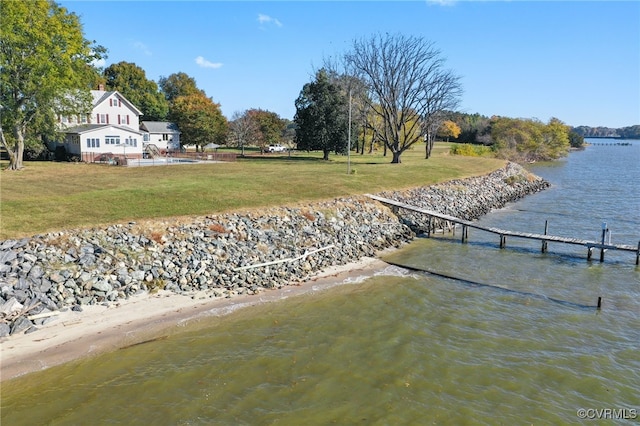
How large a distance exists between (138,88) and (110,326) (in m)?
90.7

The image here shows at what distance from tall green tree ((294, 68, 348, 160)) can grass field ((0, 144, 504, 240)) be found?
36.0 ft

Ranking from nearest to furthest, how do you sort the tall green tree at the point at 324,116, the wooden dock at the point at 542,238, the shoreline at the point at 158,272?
the shoreline at the point at 158,272 → the wooden dock at the point at 542,238 → the tall green tree at the point at 324,116

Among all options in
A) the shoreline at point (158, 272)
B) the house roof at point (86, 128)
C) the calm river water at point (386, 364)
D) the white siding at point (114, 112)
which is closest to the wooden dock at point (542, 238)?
the calm river water at point (386, 364)

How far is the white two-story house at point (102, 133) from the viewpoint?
169ft

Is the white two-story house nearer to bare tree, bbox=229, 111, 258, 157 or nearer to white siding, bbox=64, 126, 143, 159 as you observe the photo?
white siding, bbox=64, 126, 143, 159

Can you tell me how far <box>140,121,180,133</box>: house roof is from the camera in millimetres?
74331

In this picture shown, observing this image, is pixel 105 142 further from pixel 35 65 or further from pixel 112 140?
pixel 35 65

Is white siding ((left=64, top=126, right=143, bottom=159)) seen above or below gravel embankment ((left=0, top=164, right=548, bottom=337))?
above

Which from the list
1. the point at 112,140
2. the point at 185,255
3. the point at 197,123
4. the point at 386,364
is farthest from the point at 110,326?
the point at 197,123

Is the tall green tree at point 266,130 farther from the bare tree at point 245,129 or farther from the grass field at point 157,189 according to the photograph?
the grass field at point 157,189

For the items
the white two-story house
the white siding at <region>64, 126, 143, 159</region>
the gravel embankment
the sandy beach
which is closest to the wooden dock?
the gravel embankment

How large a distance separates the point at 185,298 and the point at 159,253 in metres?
3.08

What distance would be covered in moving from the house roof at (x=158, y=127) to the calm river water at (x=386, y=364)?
63469mm

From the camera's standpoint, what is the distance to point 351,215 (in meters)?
27.7
